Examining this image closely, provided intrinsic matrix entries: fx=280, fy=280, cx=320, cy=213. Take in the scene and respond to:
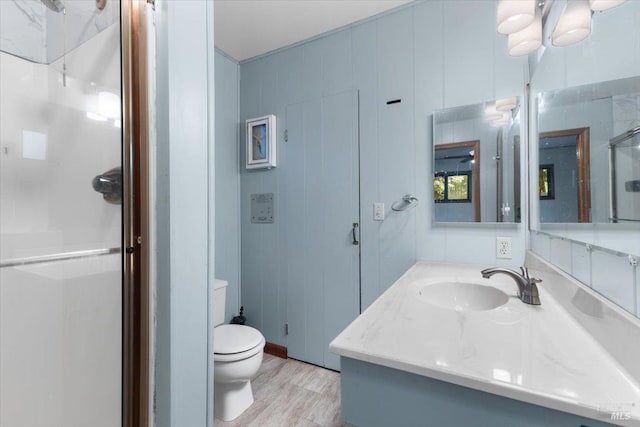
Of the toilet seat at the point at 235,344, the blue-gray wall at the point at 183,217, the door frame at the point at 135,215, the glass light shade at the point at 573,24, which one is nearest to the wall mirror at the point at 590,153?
the glass light shade at the point at 573,24

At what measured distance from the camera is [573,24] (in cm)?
98

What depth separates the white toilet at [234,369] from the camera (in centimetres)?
152

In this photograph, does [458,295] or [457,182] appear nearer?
[458,295]

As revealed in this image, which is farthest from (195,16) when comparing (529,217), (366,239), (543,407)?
(529,217)

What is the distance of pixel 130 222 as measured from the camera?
859 millimetres

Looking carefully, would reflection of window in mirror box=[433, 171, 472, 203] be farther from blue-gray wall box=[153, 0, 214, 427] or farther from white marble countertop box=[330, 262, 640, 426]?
blue-gray wall box=[153, 0, 214, 427]

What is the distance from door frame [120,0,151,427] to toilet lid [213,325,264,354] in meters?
0.68

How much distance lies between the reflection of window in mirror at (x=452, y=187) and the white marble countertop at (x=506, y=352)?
805 mm

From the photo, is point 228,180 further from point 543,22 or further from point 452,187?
point 543,22

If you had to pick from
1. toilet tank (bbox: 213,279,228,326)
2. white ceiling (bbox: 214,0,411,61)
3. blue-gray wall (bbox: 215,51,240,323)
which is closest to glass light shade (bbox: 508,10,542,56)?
white ceiling (bbox: 214,0,411,61)

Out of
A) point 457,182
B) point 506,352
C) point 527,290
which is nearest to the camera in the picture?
point 506,352

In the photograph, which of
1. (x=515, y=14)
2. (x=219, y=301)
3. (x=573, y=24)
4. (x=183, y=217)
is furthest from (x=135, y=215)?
(x=515, y=14)

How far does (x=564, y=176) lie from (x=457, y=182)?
1.93 feet

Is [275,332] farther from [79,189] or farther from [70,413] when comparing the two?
[79,189]
